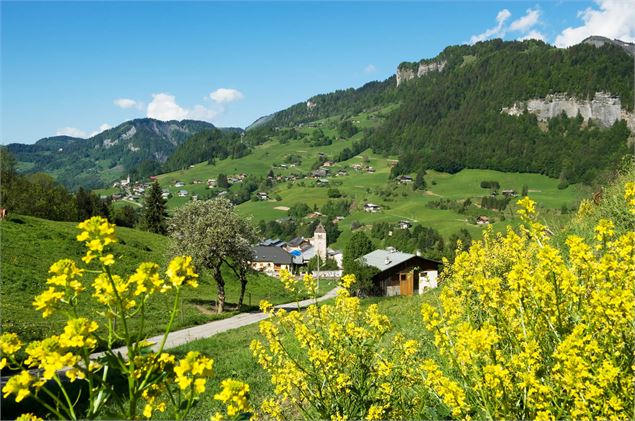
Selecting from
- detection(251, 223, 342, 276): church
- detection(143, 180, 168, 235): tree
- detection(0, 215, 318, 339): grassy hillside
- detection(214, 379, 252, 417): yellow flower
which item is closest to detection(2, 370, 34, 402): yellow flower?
detection(214, 379, 252, 417): yellow flower

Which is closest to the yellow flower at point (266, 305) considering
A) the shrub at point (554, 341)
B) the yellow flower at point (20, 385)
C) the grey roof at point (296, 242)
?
the shrub at point (554, 341)

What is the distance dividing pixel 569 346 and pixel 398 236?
141m

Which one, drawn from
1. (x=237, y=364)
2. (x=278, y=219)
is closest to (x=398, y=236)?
(x=278, y=219)

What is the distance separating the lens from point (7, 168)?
243 feet

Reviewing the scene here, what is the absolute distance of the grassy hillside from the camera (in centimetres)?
2263

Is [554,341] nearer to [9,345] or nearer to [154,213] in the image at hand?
[9,345]

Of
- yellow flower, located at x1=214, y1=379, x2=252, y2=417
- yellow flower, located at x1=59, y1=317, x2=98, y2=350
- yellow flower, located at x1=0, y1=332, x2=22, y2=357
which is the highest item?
yellow flower, located at x1=59, y1=317, x2=98, y2=350

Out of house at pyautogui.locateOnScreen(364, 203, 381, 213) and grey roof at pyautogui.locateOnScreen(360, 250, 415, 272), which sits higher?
grey roof at pyautogui.locateOnScreen(360, 250, 415, 272)

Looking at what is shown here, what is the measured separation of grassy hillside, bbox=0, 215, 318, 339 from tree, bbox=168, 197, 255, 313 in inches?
118

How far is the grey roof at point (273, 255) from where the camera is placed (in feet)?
376

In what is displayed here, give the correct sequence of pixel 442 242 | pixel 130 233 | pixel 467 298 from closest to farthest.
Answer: pixel 467 298, pixel 130 233, pixel 442 242

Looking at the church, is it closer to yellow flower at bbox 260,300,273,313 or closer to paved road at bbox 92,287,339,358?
paved road at bbox 92,287,339,358

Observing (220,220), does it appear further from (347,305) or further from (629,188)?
(629,188)

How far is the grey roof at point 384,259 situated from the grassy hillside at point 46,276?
65.7ft
